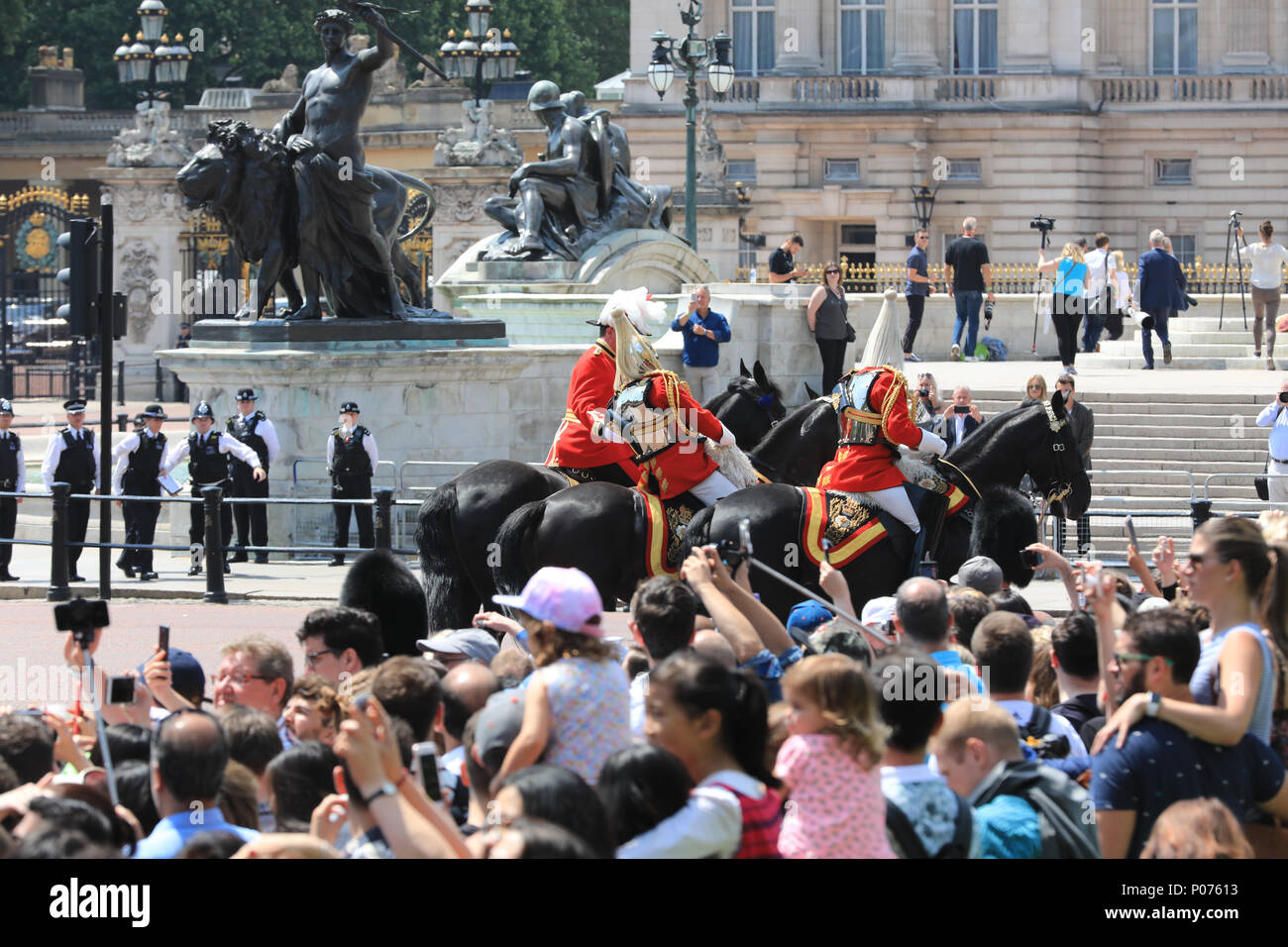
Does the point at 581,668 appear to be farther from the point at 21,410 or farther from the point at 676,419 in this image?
the point at 21,410

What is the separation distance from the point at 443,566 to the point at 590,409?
1.31 metres

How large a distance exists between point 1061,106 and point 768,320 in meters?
24.3

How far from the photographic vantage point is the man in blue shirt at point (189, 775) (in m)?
5.55

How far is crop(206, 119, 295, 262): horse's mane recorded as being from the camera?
18.4m

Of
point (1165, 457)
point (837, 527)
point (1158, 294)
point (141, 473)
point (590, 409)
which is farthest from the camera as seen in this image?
point (1158, 294)

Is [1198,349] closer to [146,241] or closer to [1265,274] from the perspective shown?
[1265,274]

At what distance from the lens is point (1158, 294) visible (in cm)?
2681

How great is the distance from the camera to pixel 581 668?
243 inches

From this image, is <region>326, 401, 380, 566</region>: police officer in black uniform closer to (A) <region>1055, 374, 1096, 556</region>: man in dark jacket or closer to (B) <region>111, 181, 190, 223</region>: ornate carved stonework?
(A) <region>1055, 374, 1096, 556</region>: man in dark jacket

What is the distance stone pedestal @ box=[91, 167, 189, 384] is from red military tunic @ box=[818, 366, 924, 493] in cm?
3021

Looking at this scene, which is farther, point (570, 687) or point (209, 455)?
point (209, 455)

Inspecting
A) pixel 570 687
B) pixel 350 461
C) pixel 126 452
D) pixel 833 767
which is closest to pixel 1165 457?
pixel 350 461
